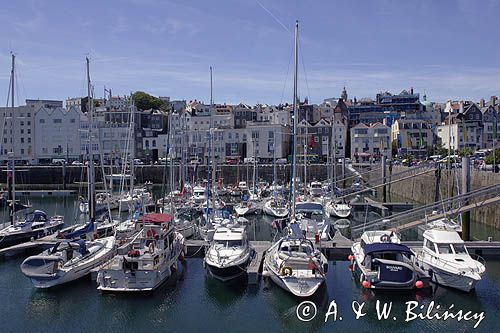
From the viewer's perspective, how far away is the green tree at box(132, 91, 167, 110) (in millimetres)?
122938

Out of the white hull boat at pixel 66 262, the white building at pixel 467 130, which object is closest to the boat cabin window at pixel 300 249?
the white hull boat at pixel 66 262

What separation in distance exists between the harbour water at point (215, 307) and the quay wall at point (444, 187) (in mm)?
15940

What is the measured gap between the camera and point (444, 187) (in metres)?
52.4

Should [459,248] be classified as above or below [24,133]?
below

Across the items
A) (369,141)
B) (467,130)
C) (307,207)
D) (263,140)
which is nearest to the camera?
(307,207)

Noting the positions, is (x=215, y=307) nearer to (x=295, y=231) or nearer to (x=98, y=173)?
(x=295, y=231)

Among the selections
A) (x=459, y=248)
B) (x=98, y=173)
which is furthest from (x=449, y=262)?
(x=98, y=173)

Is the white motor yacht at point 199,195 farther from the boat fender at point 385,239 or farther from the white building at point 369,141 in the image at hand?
the white building at point 369,141

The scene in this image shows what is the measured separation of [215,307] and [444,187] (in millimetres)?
36543

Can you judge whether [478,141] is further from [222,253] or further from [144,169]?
[222,253]

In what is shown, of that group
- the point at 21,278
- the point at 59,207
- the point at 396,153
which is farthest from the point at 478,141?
the point at 21,278

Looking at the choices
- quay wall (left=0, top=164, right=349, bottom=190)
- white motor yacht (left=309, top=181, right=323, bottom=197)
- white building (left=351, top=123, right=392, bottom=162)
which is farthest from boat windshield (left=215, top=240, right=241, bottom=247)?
white building (left=351, top=123, right=392, bottom=162)

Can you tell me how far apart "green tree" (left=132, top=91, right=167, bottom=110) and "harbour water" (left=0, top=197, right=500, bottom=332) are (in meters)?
99.2

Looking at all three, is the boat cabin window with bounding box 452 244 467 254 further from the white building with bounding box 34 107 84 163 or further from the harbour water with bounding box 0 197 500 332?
the white building with bounding box 34 107 84 163
